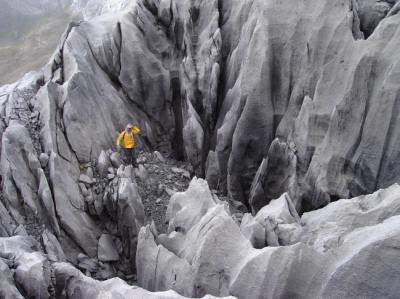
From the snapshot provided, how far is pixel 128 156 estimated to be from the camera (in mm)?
23891

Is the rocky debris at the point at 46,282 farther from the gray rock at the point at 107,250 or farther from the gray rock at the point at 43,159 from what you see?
the gray rock at the point at 43,159

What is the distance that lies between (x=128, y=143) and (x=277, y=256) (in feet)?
41.4

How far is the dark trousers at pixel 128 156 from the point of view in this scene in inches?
933

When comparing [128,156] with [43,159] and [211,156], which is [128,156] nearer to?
[43,159]

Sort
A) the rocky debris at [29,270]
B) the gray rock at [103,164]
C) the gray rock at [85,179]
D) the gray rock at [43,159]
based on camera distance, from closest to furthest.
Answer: the rocky debris at [29,270]
the gray rock at [43,159]
the gray rock at [85,179]
the gray rock at [103,164]

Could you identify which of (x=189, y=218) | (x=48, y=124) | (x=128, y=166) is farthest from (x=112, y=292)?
(x=48, y=124)

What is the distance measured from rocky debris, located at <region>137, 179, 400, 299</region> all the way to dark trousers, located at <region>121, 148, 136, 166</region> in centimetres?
621

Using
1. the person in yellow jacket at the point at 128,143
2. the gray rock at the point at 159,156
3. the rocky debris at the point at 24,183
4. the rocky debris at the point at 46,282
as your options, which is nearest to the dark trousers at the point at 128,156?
the person in yellow jacket at the point at 128,143

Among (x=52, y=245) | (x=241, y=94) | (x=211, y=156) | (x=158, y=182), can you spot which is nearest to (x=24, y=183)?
(x=52, y=245)

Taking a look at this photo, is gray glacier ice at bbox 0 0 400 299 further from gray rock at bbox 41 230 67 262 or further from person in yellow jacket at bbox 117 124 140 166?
person in yellow jacket at bbox 117 124 140 166

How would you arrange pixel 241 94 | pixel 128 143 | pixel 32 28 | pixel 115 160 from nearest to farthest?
1. pixel 241 94
2. pixel 128 143
3. pixel 115 160
4. pixel 32 28

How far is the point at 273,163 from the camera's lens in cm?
2211

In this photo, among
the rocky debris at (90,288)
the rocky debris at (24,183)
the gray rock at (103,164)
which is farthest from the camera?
the gray rock at (103,164)

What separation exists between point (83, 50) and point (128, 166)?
8.31 metres
